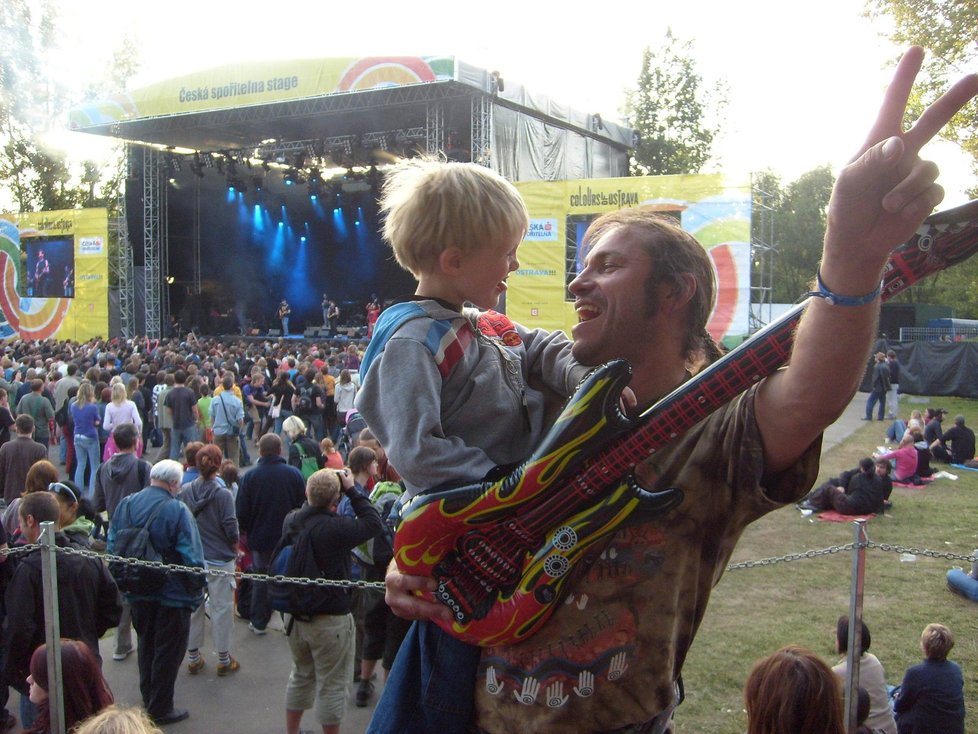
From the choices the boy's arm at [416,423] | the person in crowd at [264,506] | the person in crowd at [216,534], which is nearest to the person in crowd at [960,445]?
the person in crowd at [264,506]

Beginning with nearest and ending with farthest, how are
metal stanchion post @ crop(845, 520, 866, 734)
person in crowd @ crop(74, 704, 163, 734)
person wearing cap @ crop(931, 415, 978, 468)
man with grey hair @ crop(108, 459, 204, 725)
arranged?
person in crowd @ crop(74, 704, 163, 734)
metal stanchion post @ crop(845, 520, 866, 734)
man with grey hair @ crop(108, 459, 204, 725)
person wearing cap @ crop(931, 415, 978, 468)

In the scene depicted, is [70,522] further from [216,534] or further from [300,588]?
[300,588]

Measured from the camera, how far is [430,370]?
1442 millimetres

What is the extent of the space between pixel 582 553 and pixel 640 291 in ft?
1.64

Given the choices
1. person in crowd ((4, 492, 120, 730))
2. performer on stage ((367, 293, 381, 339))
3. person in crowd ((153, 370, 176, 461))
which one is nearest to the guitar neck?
person in crowd ((4, 492, 120, 730))

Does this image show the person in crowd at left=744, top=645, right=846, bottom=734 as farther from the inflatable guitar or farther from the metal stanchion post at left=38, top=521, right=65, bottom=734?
the metal stanchion post at left=38, top=521, right=65, bottom=734

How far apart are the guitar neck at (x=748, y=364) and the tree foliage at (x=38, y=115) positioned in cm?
3887

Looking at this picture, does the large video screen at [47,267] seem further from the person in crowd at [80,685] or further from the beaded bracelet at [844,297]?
the beaded bracelet at [844,297]

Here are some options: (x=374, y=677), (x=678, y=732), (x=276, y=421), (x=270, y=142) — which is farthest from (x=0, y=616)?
(x=270, y=142)

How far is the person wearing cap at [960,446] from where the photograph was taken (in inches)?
507

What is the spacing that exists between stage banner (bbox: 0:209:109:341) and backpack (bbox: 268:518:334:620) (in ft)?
68.5

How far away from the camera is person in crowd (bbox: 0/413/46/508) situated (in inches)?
288

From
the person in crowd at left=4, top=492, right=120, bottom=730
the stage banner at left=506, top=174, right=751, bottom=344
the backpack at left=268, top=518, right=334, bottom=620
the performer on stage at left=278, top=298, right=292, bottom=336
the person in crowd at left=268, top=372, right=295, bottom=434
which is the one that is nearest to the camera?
the person in crowd at left=4, top=492, right=120, bottom=730

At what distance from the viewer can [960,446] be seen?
12938 millimetres
